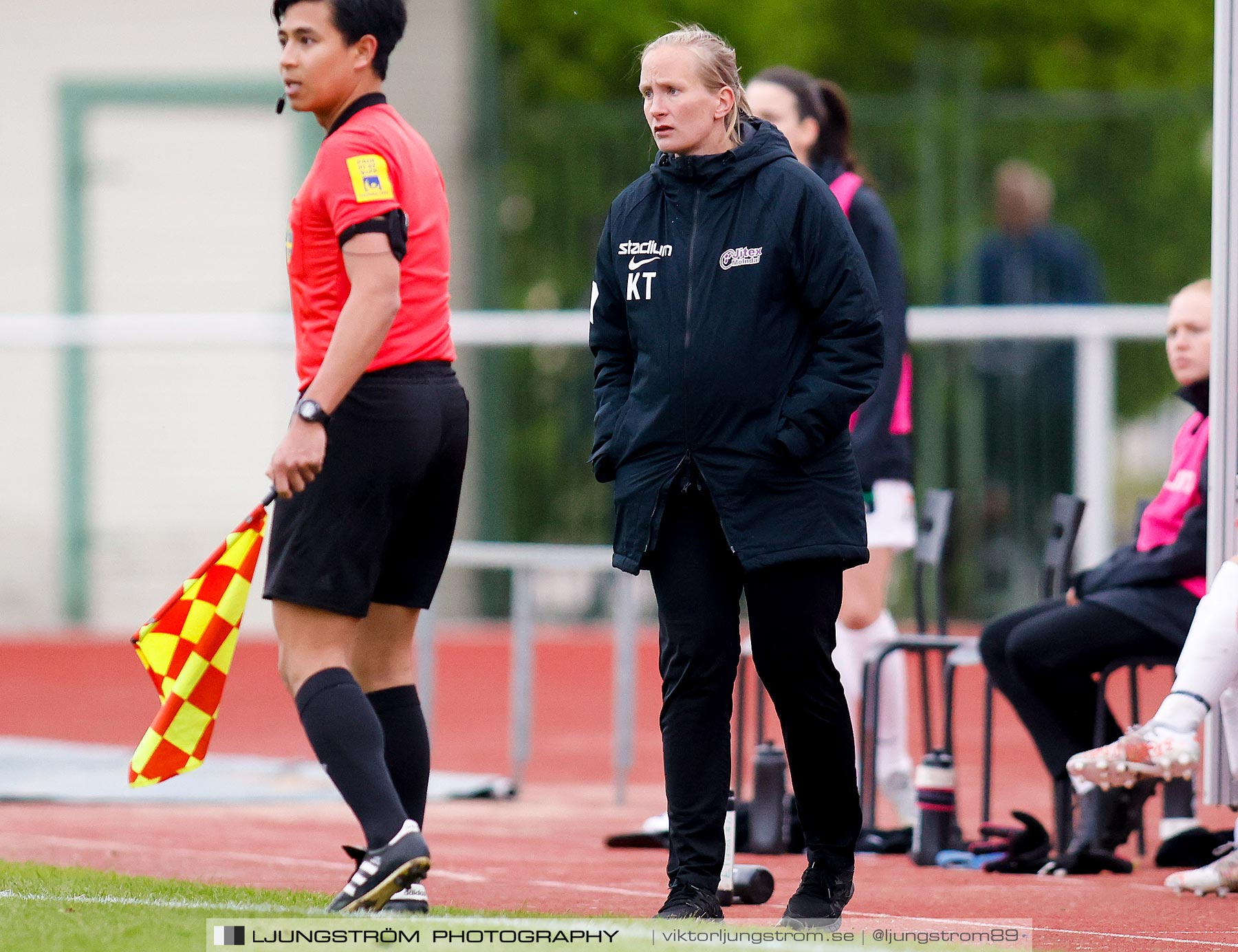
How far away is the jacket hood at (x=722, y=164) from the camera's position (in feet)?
15.8

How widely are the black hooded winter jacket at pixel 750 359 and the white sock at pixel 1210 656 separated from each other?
102 centimetres

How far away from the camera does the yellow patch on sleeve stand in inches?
189

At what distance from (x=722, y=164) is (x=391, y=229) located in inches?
27.2

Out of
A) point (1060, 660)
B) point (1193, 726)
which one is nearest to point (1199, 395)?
point (1060, 660)

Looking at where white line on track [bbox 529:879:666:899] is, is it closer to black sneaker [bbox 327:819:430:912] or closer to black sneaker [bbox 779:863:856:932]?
black sneaker [bbox 779:863:856:932]

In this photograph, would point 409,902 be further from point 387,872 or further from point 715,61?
point 715,61

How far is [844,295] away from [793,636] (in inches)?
27.4

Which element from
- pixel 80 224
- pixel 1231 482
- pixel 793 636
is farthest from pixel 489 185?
pixel 793 636

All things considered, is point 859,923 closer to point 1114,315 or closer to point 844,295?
point 844,295

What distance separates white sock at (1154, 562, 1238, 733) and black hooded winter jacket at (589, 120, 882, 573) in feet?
3.34

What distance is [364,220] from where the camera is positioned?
4.78 m

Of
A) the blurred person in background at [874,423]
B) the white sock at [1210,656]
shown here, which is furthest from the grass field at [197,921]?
the blurred person in background at [874,423]

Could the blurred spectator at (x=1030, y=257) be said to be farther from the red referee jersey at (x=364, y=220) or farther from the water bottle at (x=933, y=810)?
the red referee jersey at (x=364, y=220)

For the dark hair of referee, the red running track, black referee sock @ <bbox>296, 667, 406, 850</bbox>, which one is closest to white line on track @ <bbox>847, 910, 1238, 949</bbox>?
the red running track
